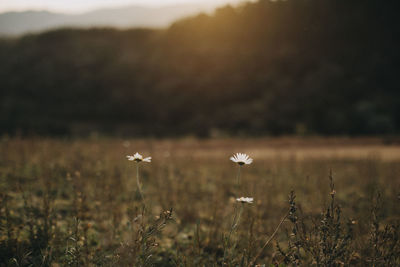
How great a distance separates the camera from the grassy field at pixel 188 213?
2.56m

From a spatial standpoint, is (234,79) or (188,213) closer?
(188,213)

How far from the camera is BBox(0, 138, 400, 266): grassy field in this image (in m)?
2.56

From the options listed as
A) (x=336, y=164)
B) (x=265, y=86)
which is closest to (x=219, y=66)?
(x=265, y=86)

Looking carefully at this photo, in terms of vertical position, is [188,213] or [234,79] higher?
[234,79]

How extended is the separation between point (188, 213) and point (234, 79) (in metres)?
24.5

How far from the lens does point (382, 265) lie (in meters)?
2.70

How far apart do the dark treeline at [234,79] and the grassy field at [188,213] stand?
471 inches

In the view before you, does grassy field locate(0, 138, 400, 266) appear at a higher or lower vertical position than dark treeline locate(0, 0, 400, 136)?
lower

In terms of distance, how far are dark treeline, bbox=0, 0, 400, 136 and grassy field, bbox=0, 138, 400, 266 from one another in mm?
11969

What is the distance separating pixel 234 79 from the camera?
2867 cm

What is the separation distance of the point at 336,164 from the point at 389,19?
25941mm

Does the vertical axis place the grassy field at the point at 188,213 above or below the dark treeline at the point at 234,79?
below

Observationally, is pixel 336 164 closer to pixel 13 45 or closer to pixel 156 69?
pixel 156 69

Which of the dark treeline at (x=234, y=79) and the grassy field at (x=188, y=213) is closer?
the grassy field at (x=188, y=213)
